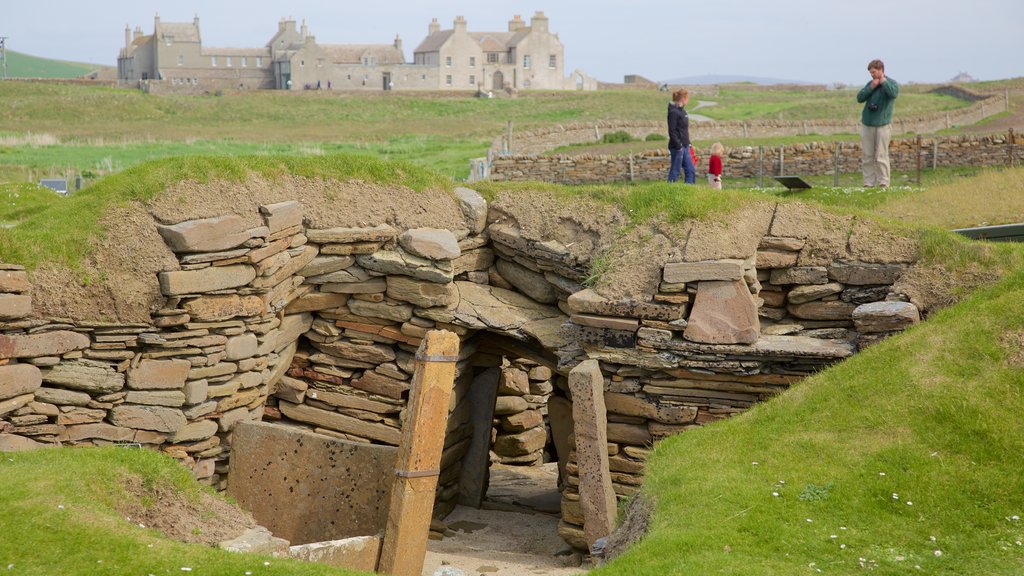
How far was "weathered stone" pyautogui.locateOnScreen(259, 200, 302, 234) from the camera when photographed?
12195 millimetres

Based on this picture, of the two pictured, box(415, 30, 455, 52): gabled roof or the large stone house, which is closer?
the large stone house

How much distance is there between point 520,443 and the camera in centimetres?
Answer: 1738

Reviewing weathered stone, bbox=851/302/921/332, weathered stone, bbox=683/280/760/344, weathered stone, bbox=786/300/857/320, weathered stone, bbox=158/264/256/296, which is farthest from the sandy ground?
weathered stone, bbox=851/302/921/332

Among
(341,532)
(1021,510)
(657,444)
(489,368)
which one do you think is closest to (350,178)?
(489,368)

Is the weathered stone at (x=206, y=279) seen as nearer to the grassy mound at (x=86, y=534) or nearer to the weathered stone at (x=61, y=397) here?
the weathered stone at (x=61, y=397)

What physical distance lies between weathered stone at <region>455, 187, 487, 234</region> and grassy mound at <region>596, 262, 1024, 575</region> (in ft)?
14.9

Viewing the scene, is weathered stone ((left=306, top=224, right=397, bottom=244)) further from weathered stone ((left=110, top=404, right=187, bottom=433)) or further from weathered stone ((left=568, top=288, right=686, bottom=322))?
weathered stone ((left=110, top=404, right=187, bottom=433))

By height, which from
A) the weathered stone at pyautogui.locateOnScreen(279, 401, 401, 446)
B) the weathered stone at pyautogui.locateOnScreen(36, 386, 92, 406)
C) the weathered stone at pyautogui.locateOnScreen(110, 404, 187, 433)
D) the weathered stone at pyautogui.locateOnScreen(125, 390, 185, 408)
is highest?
the weathered stone at pyautogui.locateOnScreen(36, 386, 92, 406)

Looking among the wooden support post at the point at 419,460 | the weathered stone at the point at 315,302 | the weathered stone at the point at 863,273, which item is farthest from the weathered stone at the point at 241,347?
the weathered stone at the point at 863,273

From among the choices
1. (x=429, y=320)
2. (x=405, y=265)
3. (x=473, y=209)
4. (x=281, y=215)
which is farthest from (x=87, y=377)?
(x=473, y=209)

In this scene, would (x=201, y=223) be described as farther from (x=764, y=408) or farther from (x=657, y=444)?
(x=764, y=408)

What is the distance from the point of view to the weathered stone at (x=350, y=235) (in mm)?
13086

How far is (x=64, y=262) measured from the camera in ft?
36.5

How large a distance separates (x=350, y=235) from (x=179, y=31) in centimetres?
9758
